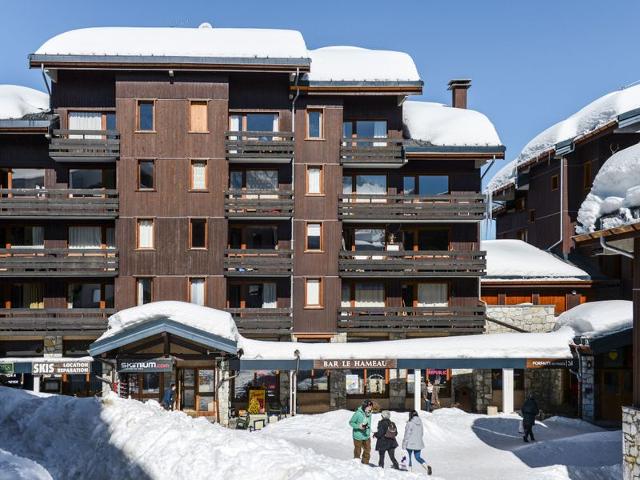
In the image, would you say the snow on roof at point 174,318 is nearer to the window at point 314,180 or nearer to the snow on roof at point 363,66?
the window at point 314,180

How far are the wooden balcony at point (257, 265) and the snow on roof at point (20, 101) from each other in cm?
1141

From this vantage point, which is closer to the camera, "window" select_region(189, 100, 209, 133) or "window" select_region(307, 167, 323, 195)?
"window" select_region(189, 100, 209, 133)

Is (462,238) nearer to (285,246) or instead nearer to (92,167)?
(285,246)

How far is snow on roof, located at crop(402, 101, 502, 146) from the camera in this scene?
31609mm

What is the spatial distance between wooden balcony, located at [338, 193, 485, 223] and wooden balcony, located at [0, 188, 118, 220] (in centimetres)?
1017

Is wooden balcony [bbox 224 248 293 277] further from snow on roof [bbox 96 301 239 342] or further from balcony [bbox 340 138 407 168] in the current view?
balcony [bbox 340 138 407 168]

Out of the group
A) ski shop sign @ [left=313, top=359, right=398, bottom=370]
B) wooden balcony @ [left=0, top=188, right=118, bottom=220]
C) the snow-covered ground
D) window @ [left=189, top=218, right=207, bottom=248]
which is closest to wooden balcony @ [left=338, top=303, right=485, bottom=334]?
ski shop sign @ [left=313, top=359, right=398, bottom=370]

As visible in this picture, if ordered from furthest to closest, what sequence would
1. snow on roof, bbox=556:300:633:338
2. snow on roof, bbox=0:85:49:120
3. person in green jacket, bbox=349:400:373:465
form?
snow on roof, bbox=0:85:49:120 → snow on roof, bbox=556:300:633:338 → person in green jacket, bbox=349:400:373:465

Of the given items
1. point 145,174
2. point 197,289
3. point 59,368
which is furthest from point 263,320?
point 59,368

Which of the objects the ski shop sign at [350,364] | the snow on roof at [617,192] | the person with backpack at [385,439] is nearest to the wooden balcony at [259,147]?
the ski shop sign at [350,364]

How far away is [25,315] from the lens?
29.2 meters

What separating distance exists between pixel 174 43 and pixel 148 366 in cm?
1461

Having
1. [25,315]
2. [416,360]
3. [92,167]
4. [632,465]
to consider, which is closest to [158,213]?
[92,167]

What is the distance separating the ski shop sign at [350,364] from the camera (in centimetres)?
2516
